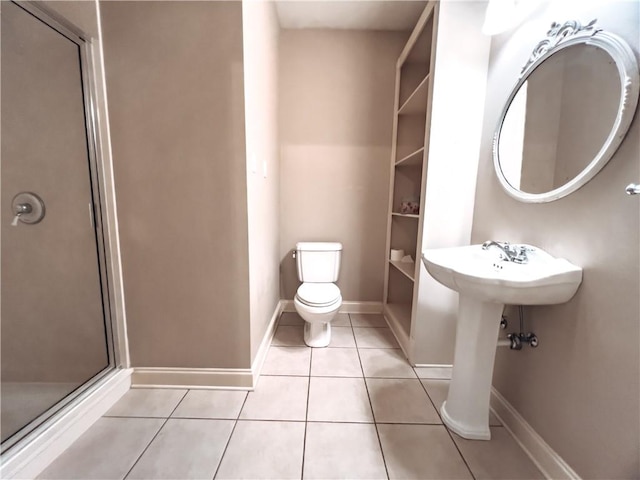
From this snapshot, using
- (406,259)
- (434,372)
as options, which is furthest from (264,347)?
(406,259)

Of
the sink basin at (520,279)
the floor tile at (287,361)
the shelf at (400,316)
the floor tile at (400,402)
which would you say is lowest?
the floor tile at (287,361)

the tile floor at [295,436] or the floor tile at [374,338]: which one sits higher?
the tile floor at [295,436]

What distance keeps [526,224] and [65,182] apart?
2.23 m

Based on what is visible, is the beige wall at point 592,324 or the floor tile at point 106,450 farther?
the floor tile at point 106,450

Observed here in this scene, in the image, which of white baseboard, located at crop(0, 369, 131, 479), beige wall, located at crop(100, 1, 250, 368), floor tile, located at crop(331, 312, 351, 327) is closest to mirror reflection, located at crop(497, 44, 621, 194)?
beige wall, located at crop(100, 1, 250, 368)

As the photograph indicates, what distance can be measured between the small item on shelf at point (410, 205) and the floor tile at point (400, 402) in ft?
3.88

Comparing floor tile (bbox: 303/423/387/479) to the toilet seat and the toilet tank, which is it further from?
the toilet tank

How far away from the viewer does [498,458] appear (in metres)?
1.01

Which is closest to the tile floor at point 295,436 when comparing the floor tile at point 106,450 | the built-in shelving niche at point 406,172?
the floor tile at point 106,450

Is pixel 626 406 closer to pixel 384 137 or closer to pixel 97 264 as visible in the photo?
pixel 384 137

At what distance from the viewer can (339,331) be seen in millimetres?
1994

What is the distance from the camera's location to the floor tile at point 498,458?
94 cm

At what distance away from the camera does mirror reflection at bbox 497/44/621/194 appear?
0.85 metres

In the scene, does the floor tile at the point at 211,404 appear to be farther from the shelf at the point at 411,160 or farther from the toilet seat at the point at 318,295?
the shelf at the point at 411,160
